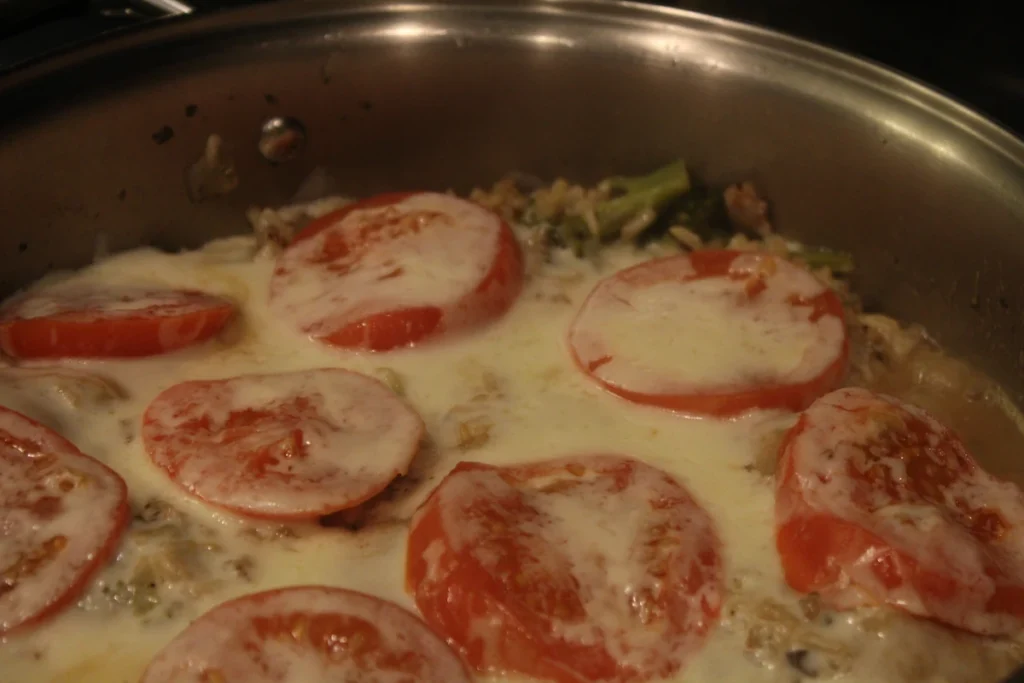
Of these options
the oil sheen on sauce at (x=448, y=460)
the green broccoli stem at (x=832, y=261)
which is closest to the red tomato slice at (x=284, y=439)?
the oil sheen on sauce at (x=448, y=460)

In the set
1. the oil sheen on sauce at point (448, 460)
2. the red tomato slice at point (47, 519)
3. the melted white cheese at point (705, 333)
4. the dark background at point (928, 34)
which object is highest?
the dark background at point (928, 34)

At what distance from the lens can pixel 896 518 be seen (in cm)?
159

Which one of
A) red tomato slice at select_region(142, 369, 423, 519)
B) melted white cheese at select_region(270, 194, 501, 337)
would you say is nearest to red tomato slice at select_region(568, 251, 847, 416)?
melted white cheese at select_region(270, 194, 501, 337)

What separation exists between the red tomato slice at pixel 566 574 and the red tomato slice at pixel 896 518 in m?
0.16

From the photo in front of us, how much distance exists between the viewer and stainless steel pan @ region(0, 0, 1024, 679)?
83.9 inches

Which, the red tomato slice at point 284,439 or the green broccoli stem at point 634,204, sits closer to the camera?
the red tomato slice at point 284,439

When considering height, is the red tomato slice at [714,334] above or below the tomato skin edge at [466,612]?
above

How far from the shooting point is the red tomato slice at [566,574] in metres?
1.48

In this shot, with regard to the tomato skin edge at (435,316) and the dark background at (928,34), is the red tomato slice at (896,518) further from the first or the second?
the dark background at (928,34)

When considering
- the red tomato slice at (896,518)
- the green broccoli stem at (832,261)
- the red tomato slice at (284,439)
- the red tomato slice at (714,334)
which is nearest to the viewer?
the red tomato slice at (896,518)

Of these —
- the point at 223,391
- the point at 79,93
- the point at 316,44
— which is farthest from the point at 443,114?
the point at 223,391

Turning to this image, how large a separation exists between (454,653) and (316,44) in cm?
149

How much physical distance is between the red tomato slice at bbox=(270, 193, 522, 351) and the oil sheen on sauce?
0.14 ft

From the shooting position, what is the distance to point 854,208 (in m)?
2.32
